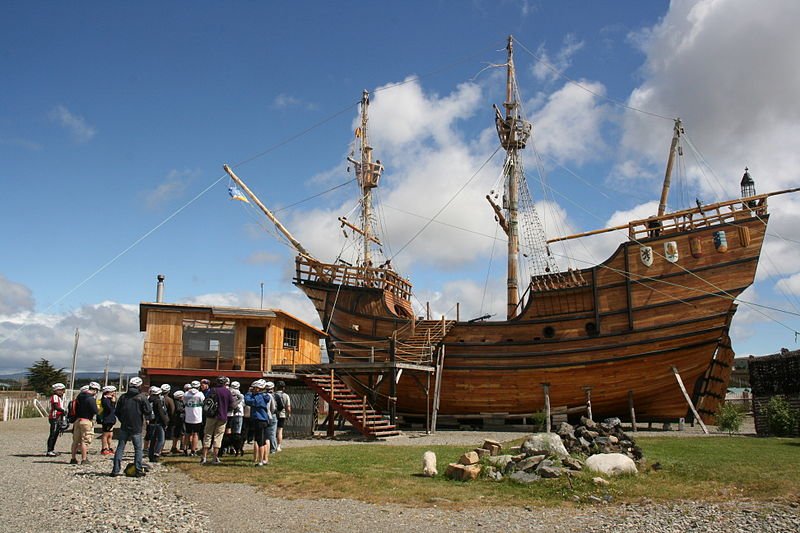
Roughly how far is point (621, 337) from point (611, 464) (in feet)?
41.4

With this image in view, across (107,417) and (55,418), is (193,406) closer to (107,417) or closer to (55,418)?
(107,417)

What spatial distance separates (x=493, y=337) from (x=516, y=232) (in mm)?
5882

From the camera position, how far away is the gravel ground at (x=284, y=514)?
23.0 ft

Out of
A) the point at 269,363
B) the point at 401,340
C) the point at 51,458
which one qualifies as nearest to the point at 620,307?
the point at 401,340

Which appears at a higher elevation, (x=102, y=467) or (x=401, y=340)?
(x=401, y=340)

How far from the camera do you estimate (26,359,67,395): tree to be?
57200 millimetres

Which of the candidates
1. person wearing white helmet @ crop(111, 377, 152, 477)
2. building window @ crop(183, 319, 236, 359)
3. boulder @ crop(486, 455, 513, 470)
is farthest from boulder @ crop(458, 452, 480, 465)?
building window @ crop(183, 319, 236, 359)

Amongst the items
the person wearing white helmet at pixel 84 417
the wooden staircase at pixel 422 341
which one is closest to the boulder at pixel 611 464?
the person wearing white helmet at pixel 84 417

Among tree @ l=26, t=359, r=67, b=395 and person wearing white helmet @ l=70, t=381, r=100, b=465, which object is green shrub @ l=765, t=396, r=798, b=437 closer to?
person wearing white helmet @ l=70, t=381, r=100, b=465

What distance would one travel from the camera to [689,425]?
79.4 ft

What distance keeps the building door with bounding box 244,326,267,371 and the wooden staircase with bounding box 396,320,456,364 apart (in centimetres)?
515

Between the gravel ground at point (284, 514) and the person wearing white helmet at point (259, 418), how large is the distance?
207 cm

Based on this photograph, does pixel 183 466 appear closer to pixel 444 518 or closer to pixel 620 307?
pixel 444 518

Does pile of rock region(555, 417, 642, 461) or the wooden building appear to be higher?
the wooden building
